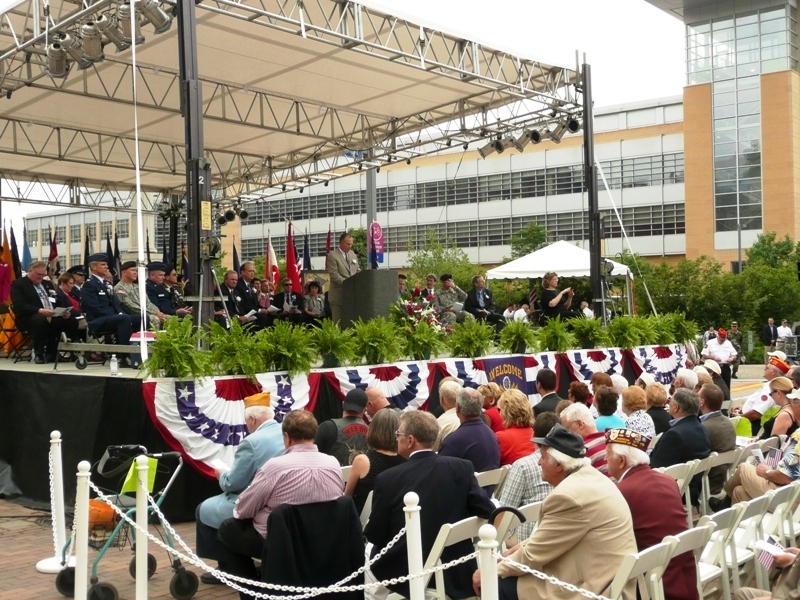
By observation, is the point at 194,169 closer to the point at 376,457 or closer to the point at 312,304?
the point at 376,457

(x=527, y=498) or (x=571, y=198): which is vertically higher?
(x=571, y=198)

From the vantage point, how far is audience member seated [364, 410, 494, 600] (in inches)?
174

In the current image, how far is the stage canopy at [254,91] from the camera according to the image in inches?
503

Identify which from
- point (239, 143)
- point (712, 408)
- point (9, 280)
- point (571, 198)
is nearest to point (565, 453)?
point (712, 408)

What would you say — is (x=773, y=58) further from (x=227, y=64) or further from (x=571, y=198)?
(x=227, y=64)

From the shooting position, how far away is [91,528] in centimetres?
589

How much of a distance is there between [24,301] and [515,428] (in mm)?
7805

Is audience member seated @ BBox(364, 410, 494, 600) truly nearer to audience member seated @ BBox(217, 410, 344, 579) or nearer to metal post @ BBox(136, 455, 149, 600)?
audience member seated @ BBox(217, 410, 344, 579)

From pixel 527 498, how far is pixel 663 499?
3.15ft

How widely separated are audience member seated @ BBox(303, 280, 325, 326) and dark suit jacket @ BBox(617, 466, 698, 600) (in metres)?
10.5

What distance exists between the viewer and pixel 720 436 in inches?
268

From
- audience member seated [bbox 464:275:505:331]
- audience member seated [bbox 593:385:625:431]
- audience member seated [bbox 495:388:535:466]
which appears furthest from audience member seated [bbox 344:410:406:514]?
audience member seated [bbox 464:275:505:331]

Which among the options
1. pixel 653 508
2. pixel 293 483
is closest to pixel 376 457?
pixel 293 483

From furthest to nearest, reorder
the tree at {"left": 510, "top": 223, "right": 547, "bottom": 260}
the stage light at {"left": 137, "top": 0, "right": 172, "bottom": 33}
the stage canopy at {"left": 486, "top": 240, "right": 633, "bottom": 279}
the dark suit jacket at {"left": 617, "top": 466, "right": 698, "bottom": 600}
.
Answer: the tree at {"left": 510, "top": 223, "right": 547, "bottom": 260} < the stage canopy at {"left": 486, "top": 240, "right": 633, "bottom": 279} < the stage light at {"left": 137, "top": 0, "right": 172, "bottom": 33} < the dark suit jacket at {"left": 617, "top": 466, "right": 698, "bottom": 600}
